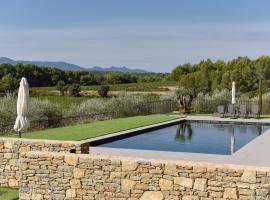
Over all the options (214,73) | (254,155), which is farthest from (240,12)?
(254,155)

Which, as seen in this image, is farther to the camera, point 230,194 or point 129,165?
point 129,165

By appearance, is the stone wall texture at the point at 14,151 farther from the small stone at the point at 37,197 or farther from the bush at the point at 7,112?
the bush at the point at 7,112

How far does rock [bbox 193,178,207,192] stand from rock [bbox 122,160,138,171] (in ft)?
3.69

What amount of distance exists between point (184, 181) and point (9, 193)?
3986 mm

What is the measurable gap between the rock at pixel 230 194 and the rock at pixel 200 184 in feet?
1.18

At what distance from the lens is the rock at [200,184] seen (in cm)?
759

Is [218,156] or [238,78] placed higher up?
[238,78]

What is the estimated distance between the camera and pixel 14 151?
10.1 metres

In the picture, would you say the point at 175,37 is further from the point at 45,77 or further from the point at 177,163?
the point at 177,163

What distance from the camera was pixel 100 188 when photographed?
833 cm

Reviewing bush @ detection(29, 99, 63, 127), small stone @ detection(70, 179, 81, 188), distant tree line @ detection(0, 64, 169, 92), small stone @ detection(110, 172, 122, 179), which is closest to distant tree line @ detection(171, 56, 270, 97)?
distant tree line @ detection(0, 64, 169, 92)

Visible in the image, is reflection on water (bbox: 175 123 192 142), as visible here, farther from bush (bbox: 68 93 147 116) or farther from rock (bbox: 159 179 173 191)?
rock (bbox: 159 179 173 191)

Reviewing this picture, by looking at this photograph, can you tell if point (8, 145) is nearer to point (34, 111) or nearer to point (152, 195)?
point (152, 195)

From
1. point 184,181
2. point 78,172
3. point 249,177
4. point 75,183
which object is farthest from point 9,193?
point 249,177
